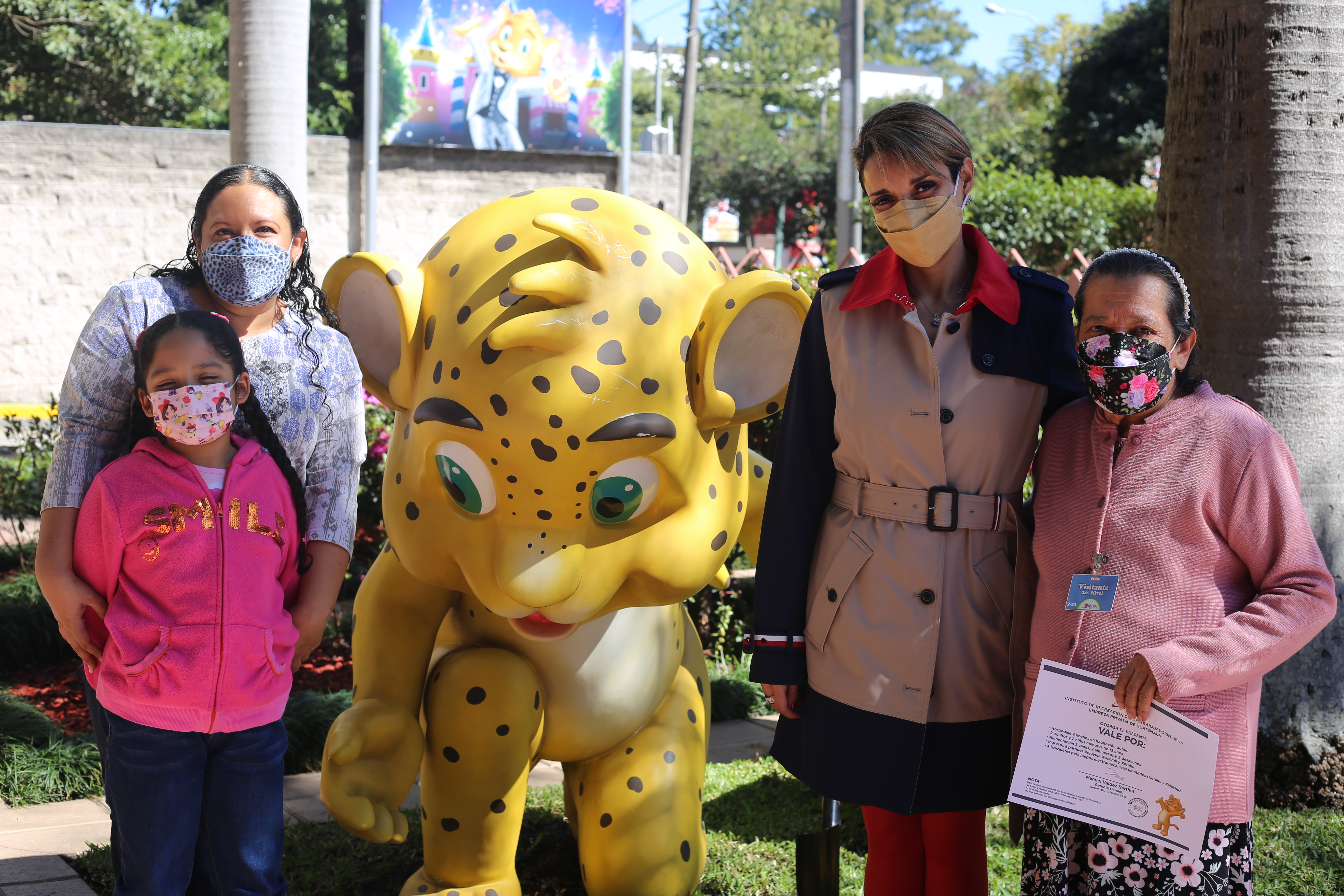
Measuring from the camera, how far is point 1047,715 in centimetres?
233

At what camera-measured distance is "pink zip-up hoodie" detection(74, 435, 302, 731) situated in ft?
8.45

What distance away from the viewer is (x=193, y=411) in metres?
2.59

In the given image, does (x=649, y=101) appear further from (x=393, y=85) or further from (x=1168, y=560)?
(x=1168, y=560)

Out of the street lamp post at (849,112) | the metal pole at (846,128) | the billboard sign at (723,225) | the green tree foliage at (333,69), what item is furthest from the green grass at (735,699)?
the billboard sign at (723,225)

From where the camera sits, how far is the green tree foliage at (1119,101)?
20469 mm

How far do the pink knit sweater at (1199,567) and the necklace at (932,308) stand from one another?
0.41 meters

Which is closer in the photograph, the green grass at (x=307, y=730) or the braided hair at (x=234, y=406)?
the braided hair at (x=234, y=406)

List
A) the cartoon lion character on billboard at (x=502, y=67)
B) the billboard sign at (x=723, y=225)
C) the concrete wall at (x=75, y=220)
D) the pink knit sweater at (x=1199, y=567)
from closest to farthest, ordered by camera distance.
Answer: the pink knit sweater at (x=1199, y=567)
the concrete wall at (x=75, y=220)
the cartoon lion character on billboard at (x=502, y=67)
the billboard sign at (x=723, y=225)

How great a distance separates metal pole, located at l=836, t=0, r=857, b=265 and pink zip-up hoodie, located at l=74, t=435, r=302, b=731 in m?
10.0

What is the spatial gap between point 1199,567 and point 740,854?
207 cm

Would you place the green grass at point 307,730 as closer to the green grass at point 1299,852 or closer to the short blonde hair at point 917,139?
the short blonde hair at point 917,139

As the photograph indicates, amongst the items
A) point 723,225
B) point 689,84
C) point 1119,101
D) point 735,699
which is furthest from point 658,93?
point 735,699

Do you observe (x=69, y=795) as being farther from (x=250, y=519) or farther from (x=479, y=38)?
(x=479, y=38)

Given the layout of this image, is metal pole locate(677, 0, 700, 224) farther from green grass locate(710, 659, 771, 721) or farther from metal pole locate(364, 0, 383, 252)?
green grass locate(710, 659, 771, 721)
